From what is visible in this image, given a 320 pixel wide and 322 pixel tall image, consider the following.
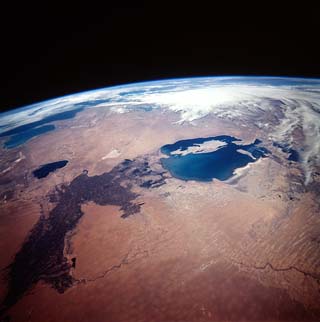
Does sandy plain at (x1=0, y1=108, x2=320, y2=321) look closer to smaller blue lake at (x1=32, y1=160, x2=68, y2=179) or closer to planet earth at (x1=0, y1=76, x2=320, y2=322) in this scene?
planet earth at (x1=0, y1=76, x2=320, y2=322)

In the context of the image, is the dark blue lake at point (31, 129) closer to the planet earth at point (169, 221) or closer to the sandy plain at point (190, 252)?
the planet earth at point (169, 221)

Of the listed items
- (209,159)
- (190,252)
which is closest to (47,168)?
(209,159)

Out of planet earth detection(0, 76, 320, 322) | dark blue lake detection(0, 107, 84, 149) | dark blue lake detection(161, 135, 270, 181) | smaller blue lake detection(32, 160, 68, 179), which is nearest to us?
planet earth detection(0, 76, 320, 322)

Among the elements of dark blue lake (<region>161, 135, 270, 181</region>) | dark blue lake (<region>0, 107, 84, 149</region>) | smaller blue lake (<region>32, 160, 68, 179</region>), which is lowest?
dark blue lake (<region>161, 135, 270, 181</region>)

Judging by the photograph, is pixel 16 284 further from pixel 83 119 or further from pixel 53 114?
pixel 53 114

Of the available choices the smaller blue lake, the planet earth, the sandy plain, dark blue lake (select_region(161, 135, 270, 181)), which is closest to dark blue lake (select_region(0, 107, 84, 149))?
the planet earth

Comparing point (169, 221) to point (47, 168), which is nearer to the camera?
point (169, 221)

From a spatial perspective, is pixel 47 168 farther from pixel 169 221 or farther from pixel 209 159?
pixel 209 159
